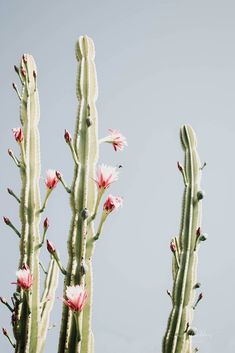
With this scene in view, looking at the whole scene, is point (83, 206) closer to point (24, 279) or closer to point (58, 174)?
point (58, 174)

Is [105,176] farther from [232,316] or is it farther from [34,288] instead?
[232,316]

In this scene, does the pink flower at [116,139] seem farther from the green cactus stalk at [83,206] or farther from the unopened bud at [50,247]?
the unopened bud at [50,247]

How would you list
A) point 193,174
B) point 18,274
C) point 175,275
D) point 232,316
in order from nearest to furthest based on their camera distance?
1. point 18,274
2. point 175,275
3. point 193,174
4. point 232,316

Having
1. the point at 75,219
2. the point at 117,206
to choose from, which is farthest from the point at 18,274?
the point at 117,206

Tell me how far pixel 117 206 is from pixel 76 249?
0.92ft

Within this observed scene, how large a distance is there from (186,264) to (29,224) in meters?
0.84

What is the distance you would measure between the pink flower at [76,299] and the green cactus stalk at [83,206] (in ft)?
0.25

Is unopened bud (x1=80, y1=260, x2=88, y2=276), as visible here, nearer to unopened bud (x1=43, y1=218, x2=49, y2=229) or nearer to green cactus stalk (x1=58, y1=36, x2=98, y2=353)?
green cactus stalk (x1=58, y1=36, x2=98, y2=353)

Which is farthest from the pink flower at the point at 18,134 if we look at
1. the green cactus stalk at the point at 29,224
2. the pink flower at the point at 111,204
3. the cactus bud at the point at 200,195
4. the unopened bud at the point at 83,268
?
the cactus bud at the point at 200,195

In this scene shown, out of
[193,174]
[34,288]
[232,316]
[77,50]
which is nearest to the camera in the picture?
[34,288]

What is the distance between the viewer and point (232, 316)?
177 meters

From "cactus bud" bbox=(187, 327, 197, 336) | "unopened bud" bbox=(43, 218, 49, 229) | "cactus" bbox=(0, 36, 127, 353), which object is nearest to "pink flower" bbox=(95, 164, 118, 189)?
"cactus" bbox=(0, 36, 127, 353)

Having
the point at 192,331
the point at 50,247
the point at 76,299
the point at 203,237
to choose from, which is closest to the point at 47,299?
the point at 50,247

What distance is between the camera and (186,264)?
2.14m
